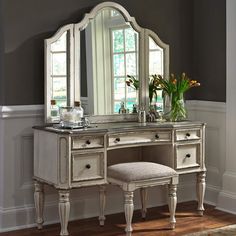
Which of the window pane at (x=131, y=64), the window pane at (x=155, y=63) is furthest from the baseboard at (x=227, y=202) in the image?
the window pane at (x=131, y=64)

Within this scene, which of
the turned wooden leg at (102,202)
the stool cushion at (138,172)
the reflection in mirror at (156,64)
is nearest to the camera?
the stool cushion at (138,172)

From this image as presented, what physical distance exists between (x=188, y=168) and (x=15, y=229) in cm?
144

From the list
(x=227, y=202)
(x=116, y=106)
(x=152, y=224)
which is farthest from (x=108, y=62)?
(x=227, y=202)

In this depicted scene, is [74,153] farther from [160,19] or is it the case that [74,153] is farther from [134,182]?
[160,19]

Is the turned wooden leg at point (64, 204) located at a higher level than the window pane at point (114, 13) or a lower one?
lower

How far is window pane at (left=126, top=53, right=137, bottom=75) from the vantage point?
15.4ft

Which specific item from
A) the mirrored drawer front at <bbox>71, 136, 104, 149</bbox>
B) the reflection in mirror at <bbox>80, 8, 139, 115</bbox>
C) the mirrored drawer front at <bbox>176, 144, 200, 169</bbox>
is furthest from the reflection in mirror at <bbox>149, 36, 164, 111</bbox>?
the mirrored drawer front at <bbox>71, 136, 104, 149</bbox>

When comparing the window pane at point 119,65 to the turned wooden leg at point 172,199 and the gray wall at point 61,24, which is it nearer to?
the gray wall at point 61,24

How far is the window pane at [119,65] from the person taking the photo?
462 centimetres

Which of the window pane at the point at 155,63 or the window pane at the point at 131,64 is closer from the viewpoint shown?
the window pane at the point at 131,64

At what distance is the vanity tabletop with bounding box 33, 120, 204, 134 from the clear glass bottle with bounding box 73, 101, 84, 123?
11cm

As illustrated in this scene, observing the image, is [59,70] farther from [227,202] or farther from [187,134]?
[227,202]

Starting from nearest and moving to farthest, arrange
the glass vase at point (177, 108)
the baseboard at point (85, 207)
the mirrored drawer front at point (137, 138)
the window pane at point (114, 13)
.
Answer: the mirrored drawer front at point (137, 138) < the baseboard at point (85, 207) < the window pane at point (114, 13) < the glass vase at point (177, 108)

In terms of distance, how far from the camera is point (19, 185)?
170 inches
